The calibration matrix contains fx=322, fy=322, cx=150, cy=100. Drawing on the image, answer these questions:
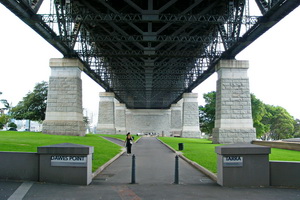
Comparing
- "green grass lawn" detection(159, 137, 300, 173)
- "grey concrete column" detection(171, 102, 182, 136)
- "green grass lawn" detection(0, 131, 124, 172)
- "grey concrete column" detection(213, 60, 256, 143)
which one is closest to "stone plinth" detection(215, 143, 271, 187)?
"green grass lawn" detection(159, 137, 300, 173)

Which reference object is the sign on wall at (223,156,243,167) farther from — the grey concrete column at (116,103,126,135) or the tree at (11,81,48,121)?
the grey concrete column at (116,103,126,135)

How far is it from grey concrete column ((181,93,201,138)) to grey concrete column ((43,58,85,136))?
32.8 m

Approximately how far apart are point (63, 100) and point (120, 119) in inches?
2290

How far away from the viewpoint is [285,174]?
34.0 ft

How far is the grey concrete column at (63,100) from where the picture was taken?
1342 inches

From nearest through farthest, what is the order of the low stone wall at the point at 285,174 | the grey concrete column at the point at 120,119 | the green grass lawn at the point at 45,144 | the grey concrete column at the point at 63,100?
the low stone wall at the point at 285,174 → the green grass lawn at the point at 45,144 → the grey concrete column at the point at 63,100 → the grey concrete column at the point at 120,119

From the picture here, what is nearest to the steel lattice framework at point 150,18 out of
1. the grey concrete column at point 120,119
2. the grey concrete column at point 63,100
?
the grey concrete column at point 63,100

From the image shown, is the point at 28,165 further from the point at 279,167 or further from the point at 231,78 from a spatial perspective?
the point at 231,78

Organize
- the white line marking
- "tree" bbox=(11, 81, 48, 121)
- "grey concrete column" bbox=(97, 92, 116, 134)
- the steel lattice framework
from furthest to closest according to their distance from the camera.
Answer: "tree" bbox=(11, 81, 48, 121)
"grey concrete column" bbox=(97, 92, 116, 134)
the steel lattice framework
the white line marking

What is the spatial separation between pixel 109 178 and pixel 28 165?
3.08 m

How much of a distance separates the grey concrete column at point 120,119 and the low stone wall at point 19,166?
78705mm

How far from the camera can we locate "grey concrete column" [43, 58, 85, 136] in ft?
112

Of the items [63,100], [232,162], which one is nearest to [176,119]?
[63,100]

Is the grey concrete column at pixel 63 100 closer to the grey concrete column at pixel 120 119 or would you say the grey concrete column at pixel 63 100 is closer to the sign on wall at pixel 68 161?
the sign on wall at pixel 68 161
